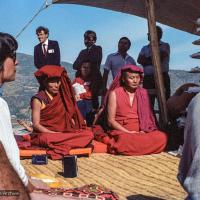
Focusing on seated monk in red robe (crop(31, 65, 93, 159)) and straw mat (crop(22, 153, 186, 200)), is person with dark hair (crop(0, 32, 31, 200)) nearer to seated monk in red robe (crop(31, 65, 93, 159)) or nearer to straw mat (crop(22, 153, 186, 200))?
straw mat (crop(22, 153, 186, 200))

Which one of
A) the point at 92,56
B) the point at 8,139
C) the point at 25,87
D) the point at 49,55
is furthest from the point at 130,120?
the point at 25,87

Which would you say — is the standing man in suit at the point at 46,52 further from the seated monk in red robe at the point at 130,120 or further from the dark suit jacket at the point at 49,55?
the seated monk in red robe at the point at 130,120

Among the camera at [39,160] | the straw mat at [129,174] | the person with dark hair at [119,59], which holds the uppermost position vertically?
the person with dark hair at [119,59]

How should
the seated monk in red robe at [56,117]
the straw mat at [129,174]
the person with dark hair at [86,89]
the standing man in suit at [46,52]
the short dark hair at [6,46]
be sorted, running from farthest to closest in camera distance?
the standing man in suit at [46,52]
the person with dark hair at [86,89]
the seated monk in red robe at [56,117]
the straw mat at [129,174]
the short dark hair at [6,46]

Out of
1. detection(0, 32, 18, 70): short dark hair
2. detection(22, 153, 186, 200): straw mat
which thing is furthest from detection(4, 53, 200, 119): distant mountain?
detection(0, 32, 18, 70): short dark hair

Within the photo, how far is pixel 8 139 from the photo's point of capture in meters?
2.35

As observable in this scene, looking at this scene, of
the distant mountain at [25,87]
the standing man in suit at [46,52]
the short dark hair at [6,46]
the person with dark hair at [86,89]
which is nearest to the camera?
the short dark hair at [6,46]

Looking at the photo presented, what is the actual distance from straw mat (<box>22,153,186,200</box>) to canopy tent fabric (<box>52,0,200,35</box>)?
15.6 feet

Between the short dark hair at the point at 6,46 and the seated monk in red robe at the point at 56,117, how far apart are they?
4.48 meters

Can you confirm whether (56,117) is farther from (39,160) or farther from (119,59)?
(119,59)

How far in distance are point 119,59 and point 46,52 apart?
1.34 m

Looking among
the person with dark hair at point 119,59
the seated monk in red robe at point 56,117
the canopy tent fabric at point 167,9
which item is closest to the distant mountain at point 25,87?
the canopy tent fabric at point 167,9

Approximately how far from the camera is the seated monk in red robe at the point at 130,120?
7441 millimetres

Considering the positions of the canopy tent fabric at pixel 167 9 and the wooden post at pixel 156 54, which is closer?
the wooden post at pixel 156 54
